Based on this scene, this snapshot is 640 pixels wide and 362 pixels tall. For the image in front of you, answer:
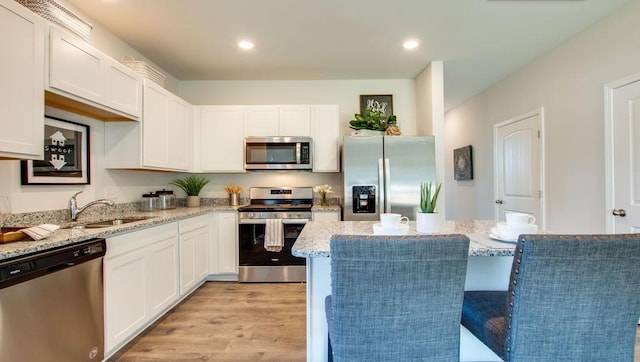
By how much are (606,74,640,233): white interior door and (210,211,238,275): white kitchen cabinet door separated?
3616 millimetres

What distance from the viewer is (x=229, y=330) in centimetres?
233

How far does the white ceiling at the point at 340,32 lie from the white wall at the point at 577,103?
6.7 inches

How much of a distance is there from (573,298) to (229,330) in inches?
87.3

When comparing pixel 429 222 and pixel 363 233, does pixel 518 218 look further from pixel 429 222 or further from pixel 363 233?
pixel 363 233

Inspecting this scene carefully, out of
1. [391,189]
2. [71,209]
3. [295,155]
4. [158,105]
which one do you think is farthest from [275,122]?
[71,209]

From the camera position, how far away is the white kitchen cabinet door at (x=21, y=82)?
58.4 inches

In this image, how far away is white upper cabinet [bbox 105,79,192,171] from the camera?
262 cm

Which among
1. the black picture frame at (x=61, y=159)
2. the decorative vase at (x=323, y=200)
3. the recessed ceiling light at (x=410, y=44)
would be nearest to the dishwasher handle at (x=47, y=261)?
the black picture frame at (x=61, y=159)

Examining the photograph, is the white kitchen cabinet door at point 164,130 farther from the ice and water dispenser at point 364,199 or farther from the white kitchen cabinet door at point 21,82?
the ice and water dispenser at point 364,199

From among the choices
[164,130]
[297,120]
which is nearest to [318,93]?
[297,120]

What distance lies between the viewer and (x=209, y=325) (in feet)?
7.91

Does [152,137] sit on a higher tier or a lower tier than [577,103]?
lower

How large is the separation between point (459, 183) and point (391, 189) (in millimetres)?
2985

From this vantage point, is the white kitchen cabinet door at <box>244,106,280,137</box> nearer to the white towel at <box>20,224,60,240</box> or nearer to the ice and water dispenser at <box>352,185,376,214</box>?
the ice and water dispenser at <box>352,185,376,214</box>
